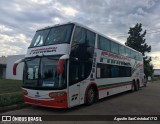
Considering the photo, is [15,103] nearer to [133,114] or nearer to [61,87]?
[61,87]

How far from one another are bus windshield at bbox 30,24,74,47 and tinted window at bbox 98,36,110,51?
10.0 feet

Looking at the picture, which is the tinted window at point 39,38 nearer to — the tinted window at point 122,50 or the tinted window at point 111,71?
the tinted window at point 111,71

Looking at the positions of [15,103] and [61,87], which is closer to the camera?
[61,87]

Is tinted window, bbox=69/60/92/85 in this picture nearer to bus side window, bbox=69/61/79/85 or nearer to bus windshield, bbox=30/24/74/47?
bus side window, bbox=69/61/79/85

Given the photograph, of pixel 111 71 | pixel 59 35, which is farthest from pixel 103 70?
pixel 59 35

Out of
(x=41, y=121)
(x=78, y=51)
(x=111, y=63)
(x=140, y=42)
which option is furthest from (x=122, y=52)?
(x=140, y=42)

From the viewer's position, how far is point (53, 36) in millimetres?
10469

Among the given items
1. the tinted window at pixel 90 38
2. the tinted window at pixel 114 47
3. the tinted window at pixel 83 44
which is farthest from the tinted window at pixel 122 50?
the tinted window at pixel 83 44

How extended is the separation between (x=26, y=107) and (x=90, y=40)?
4708 mm

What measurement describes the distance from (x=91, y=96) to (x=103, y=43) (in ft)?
11.5

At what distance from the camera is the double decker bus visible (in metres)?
9.17

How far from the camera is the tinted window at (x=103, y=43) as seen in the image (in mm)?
12746

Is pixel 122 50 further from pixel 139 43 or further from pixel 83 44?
pixel 139 43

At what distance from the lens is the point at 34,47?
10.7 metres
